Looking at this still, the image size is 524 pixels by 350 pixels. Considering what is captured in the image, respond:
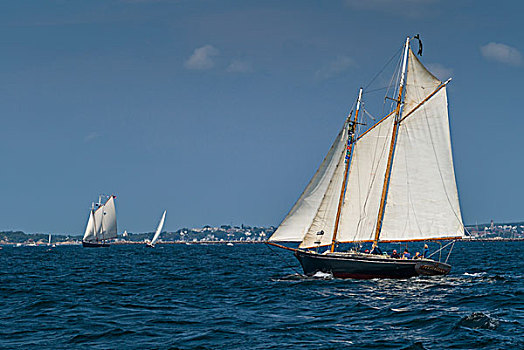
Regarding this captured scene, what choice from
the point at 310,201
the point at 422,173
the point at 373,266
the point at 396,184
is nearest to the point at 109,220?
the point at 310,201

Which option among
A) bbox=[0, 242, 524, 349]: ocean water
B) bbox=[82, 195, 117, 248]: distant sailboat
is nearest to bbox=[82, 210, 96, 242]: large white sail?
bbox=[82, 195, 117, 248]: distant sailboat

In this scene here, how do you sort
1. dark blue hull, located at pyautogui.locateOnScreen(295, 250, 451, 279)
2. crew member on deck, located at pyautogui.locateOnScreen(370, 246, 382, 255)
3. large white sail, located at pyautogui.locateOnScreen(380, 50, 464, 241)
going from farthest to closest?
1. crew member on deck, located at pyautogui.locateOnScreen(370, 246, 382, 255)
2. large white sail, located at pyautogui.locateOnScreen(380, 50, 464, 241)
3. dark blue hull, located at pyautogui.locateOnScreen(295, 250, 451, 279)

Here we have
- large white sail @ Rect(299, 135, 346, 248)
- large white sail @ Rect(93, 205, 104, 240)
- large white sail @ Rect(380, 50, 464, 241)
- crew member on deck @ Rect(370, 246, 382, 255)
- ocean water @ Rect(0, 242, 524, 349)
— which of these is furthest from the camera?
large white sail @ Rect(93, 205, 104, 240)

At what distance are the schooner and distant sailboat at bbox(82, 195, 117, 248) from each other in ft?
400

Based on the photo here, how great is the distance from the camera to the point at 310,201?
42.4 meters

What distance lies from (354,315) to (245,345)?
24.3 ft

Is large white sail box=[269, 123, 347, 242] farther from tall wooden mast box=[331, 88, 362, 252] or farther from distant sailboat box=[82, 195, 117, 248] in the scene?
distant sailboat box=[82, 195, 117, 248]

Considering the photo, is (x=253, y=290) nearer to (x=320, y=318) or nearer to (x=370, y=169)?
(x=320, y=318)

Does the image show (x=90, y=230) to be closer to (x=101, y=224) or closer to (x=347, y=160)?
(x=101, y=224)

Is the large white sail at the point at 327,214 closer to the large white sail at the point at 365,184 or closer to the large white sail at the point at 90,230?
the large white sail at the point at 365,184

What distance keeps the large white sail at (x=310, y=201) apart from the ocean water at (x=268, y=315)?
3.62 m

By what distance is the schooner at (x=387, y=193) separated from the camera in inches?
1613

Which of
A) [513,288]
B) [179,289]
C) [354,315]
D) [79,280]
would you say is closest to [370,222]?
[513,288]

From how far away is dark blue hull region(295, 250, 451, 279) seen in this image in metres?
39.7
